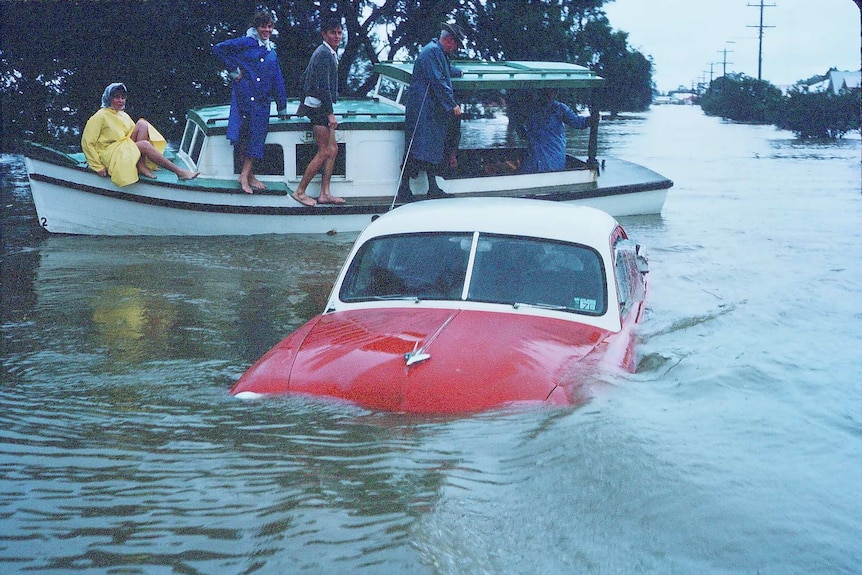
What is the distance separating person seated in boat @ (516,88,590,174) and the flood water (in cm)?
564

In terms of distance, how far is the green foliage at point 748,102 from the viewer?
61.6 meters

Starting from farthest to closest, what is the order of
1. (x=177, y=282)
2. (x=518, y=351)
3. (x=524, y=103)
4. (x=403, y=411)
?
1. (x=524, y=103)
2. (x=177, y=282)
3. (x=518, y=351)
4. (x=403, y=411)

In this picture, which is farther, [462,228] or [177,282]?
[177,282]

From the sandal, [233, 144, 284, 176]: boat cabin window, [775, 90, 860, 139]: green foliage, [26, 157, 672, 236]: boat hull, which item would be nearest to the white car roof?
[26, 157, 672, 236]: boat hull

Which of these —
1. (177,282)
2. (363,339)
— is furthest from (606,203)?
(363,339)

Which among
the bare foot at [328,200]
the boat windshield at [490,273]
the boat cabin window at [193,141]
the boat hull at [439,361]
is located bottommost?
the boat hull at [439,361]

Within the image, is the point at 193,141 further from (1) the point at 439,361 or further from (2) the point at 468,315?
(1) the point at 439,361

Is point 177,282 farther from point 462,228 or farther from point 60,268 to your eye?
point 462,228

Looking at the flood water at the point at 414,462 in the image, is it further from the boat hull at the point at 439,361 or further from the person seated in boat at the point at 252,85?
the person seated in boat at the point at 252,85

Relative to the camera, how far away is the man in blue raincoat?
1243cm

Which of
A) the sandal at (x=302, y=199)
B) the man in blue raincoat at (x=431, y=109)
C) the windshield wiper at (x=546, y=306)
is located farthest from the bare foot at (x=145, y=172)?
the windshield wiper at (x=546, y=306)

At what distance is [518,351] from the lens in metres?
5.41

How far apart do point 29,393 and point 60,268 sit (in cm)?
504

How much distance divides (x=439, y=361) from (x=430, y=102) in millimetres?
8072
